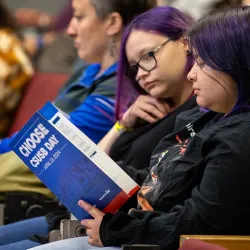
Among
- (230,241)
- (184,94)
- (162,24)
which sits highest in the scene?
(162,24)

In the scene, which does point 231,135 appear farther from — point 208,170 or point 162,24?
point 162,24

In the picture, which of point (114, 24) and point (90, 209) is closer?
point (90, 209)

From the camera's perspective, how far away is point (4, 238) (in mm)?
2947

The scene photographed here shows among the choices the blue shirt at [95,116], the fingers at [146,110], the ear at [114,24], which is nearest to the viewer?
the fingers at [146,110]

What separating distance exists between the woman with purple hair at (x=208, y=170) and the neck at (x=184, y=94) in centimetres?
44

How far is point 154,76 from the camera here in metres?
2.85

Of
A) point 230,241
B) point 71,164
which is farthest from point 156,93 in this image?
point 230,241

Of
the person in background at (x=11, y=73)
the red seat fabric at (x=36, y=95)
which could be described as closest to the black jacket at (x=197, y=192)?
the red seat fabric at (x=36, y=95)

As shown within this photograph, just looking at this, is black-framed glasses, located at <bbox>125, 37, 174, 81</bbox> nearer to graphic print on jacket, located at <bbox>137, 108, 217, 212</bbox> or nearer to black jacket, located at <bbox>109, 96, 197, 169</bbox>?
black jacket, located at <bbox>109, 96, 197, 169</bbox>

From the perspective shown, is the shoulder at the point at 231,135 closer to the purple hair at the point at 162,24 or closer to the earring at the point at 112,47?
the purple hair at the point at 162,24

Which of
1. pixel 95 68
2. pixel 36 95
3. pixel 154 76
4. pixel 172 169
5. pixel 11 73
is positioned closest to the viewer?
pixel 172 169

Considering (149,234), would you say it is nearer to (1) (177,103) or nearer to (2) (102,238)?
(2) (102,238)

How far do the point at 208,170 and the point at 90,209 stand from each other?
0.46m

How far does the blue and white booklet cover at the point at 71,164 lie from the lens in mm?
2395
